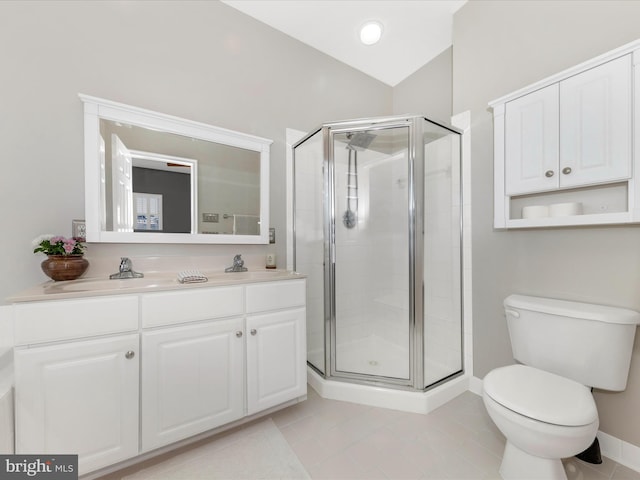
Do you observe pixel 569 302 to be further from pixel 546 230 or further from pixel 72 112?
pixel 72 112

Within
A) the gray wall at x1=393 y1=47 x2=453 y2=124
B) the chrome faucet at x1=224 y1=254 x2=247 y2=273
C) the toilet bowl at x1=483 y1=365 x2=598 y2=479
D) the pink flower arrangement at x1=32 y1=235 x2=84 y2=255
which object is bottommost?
the toilet bowl at x1=483 y1=365 x2=598 y2=479

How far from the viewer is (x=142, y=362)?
1194 mm

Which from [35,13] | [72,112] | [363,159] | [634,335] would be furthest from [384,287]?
[35,13]

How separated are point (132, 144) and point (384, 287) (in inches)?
83.3

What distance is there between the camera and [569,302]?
141 centimetres

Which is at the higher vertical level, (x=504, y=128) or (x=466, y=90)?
(x=466, y=90)

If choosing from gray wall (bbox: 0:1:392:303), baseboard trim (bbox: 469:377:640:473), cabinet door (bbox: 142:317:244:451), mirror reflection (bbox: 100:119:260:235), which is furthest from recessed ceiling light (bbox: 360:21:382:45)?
baseboard trim (bbox: 469:377:640:473)

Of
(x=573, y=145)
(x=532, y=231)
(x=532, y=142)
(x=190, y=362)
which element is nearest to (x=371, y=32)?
(x=532, y=142)

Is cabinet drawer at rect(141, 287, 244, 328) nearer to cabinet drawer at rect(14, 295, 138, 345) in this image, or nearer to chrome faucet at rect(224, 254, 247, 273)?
cabinet drawer at rect(14, 295, 138, 345)

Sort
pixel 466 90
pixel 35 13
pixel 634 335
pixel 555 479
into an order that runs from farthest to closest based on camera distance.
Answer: pixel 466 90 → pixel 35 13 → pixel 634 335 → pixel 555 479

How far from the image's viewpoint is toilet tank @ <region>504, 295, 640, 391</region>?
1.21 metres

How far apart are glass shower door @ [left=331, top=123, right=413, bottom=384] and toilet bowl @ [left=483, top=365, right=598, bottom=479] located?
654mm

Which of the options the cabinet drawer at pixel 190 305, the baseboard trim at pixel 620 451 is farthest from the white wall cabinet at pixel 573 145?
the cabinet drawer at pixel 190 305

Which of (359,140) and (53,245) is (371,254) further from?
(53,245)
